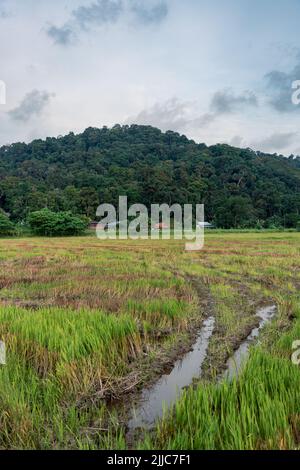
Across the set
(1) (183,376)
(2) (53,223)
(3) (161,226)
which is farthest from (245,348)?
(3) (161,226)

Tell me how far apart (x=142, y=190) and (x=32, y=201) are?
2037cm

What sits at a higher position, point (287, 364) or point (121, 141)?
point (121, 141)

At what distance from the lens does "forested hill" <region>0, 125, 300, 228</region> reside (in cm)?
5250

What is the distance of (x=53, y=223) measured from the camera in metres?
39.2

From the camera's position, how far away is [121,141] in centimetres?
10344

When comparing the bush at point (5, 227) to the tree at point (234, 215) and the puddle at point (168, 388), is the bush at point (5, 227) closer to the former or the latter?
the tree at point (234, 215)

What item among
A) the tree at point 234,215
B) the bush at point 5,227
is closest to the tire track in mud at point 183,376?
the bush at point 5,227

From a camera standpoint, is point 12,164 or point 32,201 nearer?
point 32,201

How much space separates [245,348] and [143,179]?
62.2 m

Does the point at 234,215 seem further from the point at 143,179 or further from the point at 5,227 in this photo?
the point at 5,227

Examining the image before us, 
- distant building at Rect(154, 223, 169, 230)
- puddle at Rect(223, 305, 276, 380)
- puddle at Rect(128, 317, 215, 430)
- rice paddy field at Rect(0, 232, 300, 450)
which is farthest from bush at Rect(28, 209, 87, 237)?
puddle at Rect(128, 317, 215, 430)

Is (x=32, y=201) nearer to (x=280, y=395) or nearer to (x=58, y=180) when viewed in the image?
(x=58, y=180)
